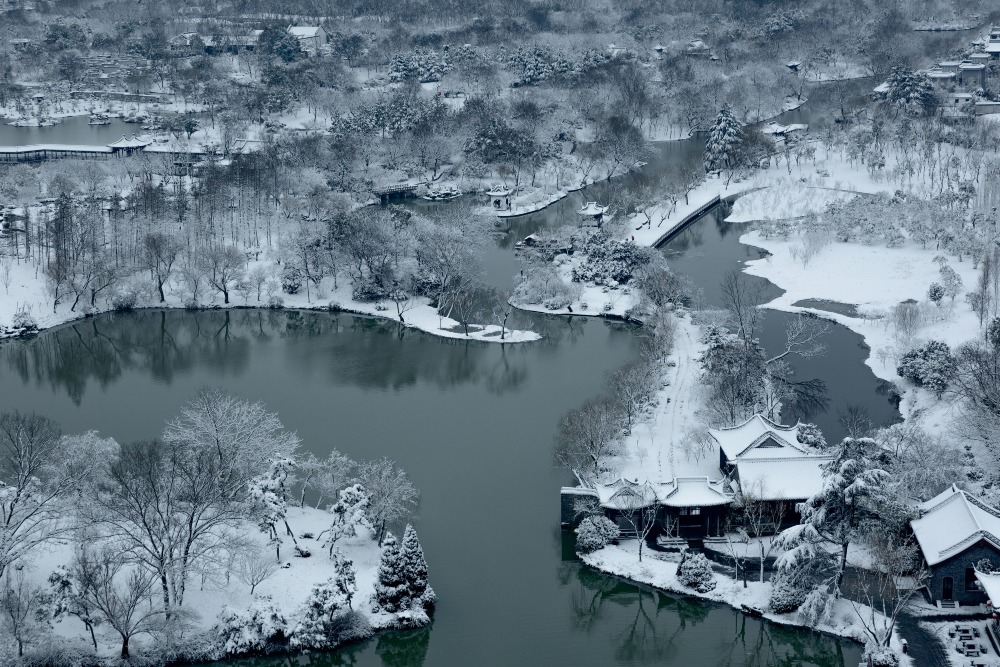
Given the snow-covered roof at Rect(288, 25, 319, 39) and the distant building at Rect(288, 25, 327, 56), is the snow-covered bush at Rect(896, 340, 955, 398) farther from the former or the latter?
the snow-covered roof at Rect(288, 25, 319, 39)

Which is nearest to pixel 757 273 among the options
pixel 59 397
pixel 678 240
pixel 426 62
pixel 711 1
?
pixel 678 240

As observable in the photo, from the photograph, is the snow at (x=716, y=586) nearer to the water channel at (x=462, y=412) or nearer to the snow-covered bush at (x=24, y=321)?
the water channel at (x=462, y=412)

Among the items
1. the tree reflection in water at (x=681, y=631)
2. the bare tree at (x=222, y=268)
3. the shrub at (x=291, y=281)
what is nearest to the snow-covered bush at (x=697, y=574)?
the tree reflection in water at (x=681, y=631)

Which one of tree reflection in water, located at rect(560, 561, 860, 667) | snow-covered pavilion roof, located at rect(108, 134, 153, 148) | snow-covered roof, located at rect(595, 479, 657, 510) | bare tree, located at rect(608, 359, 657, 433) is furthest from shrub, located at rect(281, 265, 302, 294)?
snow-covered pavilion roof, located at rect(108, 134, 153, 148)

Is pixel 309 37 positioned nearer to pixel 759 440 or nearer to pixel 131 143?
pixel 131 143

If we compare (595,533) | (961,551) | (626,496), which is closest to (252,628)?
(595,533)

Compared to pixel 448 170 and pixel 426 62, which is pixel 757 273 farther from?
pixel 426 62
